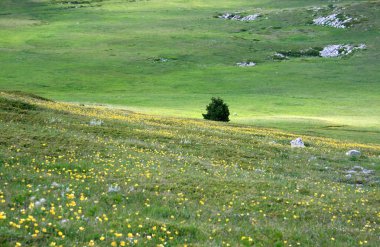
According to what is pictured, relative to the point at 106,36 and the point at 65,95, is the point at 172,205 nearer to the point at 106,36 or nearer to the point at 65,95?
the point at 65,95

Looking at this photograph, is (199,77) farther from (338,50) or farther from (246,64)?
(338,50)

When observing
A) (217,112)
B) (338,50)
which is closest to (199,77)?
(217,112)

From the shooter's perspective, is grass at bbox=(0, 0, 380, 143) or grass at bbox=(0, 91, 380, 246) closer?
grass at bbox=(0, 91, 380, 246)

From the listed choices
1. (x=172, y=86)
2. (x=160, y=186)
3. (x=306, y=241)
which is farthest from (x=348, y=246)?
(x=172, y=86)

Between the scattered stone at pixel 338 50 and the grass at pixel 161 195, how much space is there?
163193mm

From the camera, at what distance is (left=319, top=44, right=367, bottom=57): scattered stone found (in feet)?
609

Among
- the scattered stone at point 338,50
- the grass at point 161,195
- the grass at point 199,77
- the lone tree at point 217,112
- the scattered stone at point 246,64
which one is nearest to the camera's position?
the grass at point 161,195

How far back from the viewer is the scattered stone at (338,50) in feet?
609

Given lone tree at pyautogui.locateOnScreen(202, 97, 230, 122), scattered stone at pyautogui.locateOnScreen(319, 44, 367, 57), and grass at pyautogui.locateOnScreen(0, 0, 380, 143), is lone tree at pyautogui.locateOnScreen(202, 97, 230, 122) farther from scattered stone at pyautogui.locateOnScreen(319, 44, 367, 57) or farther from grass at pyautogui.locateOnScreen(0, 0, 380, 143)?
scattered stone at pyautogui.locateOnScreen(319, 44, 367, 57)

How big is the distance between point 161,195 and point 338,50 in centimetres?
18182

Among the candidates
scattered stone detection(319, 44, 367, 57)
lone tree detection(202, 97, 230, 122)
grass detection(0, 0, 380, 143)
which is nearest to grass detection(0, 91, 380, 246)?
grass detection(0, 0, 380, 143)

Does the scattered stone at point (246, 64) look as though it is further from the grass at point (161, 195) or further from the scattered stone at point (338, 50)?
the grass at point (161, 195)

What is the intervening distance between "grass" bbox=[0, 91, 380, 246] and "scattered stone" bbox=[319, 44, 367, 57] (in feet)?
535

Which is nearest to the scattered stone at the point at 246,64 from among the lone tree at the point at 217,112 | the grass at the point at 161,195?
the lone tree at the point at 217,112
